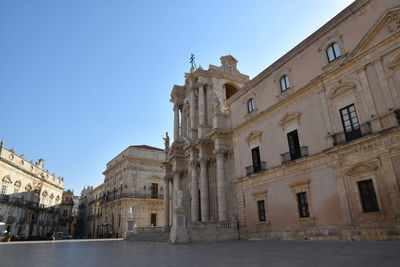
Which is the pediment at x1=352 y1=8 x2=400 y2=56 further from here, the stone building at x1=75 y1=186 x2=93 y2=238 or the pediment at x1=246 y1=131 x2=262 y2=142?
the stone building at x1=75 y1=186 x2=93 y2=238

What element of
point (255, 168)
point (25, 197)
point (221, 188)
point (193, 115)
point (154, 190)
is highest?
point (193, 115)

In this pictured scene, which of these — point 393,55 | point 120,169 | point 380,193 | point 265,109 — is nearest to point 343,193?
point 380,193

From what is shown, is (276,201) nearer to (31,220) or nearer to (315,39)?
(315,39)

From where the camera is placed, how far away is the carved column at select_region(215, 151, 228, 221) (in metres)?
21.3

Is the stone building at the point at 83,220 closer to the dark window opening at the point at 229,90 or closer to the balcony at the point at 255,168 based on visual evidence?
the dark window opening at the point at 229,90

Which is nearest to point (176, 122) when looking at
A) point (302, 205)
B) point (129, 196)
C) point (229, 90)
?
point (229, 90)

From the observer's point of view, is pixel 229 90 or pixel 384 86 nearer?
pixel 384 86

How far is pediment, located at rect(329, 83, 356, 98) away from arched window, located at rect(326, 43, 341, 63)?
1.72 meters

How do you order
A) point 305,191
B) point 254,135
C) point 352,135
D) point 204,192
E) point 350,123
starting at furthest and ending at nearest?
point 204,192 → point 254,135 → point 305,191 → point 350,123 → point 352,135

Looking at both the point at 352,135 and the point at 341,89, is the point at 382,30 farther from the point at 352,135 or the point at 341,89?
the point at 352,135

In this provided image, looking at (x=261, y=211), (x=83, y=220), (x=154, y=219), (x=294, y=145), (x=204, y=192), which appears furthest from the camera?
(x=83, y=220)

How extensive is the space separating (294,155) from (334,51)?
20.0 feet

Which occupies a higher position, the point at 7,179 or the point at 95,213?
the point at 7,179

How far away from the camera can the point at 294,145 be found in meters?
16.9
